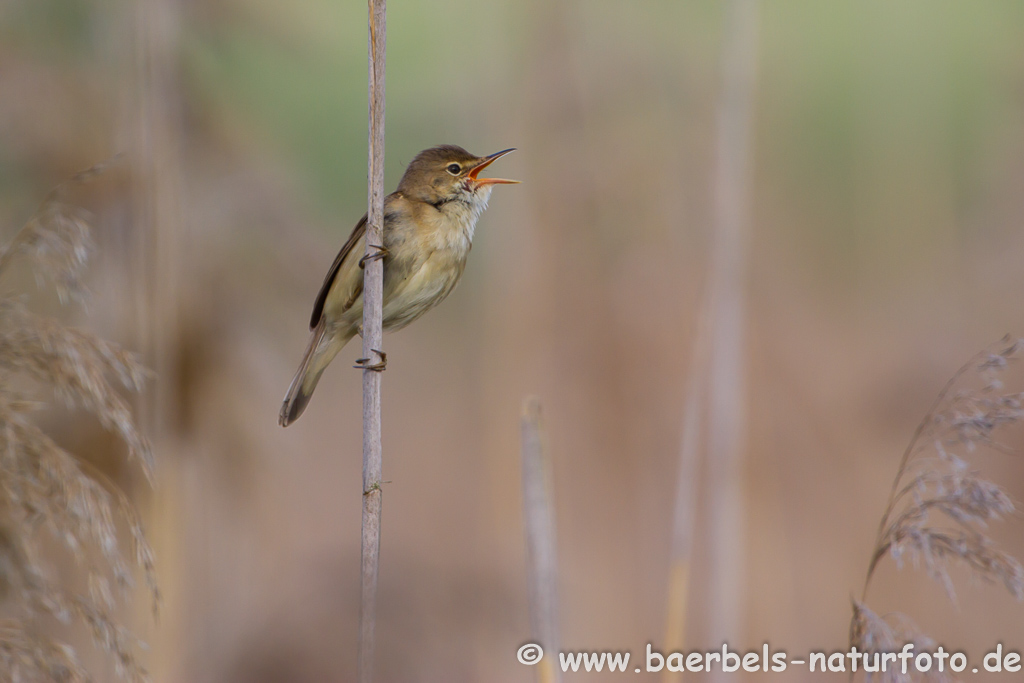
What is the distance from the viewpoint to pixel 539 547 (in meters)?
1.25

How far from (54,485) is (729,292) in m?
1.75

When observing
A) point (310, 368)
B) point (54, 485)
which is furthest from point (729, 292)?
point (54, 485)

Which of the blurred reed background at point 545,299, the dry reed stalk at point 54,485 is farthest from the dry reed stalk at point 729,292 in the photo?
the dry reed stalk at point 54,485

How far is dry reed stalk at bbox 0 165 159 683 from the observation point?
1322 mm

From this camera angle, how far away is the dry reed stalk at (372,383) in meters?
1.29

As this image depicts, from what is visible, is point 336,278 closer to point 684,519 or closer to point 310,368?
point 310,368

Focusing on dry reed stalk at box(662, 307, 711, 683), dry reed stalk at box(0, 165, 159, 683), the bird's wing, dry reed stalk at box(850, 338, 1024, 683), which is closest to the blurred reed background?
the bird's wing

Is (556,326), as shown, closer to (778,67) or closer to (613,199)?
(613,199)

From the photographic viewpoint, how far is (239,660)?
8.54ft

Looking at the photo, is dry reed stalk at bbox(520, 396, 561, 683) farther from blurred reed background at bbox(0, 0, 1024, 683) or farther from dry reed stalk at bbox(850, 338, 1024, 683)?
blurred reed background at bbox(0, 0, 1024, 683)

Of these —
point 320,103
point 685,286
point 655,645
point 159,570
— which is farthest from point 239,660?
point 320,103

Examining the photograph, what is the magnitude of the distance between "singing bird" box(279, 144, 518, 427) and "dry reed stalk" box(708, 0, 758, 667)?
669mm

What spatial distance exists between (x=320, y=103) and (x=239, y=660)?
387cm

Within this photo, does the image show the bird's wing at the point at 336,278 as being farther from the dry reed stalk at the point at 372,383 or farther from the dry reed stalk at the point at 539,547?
the dry reed stalk at the point at 539,547
